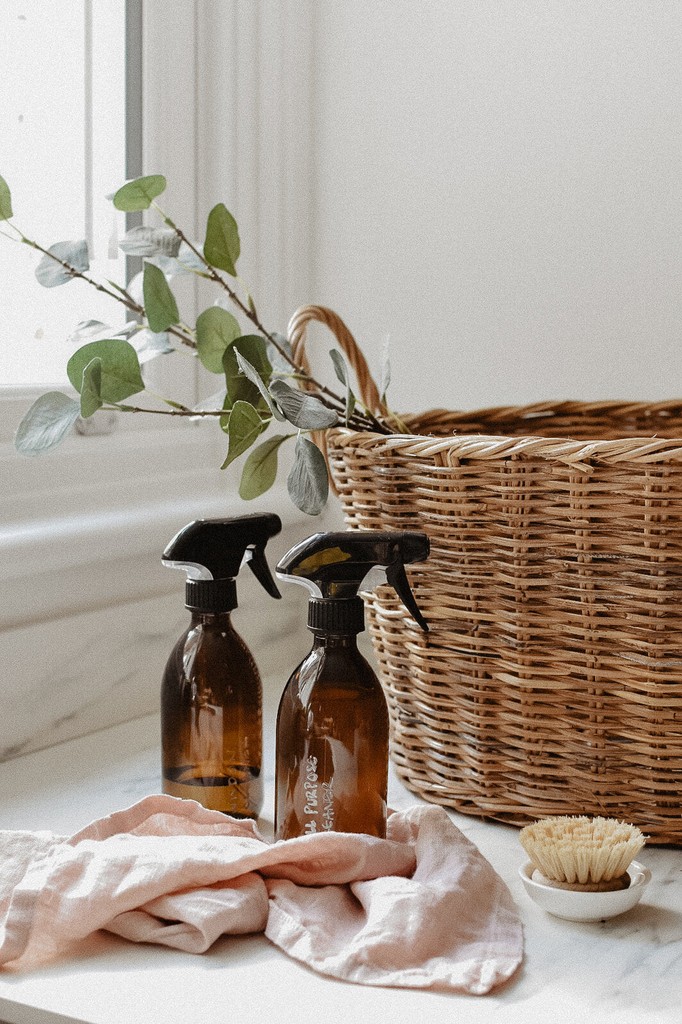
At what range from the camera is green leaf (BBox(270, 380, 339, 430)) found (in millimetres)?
702

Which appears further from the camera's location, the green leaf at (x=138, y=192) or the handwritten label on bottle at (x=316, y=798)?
the green leaf at (x=138, y=192)

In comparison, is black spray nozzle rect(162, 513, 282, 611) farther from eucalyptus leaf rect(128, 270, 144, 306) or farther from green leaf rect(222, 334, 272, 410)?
eucalyptus leaf rect(128, 270, 144, 306)

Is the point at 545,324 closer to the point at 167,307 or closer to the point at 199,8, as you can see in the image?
the point at 199,8

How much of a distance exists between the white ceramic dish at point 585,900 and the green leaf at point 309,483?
Answer: 246mm

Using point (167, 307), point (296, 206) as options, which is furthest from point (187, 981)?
point (296, 206)

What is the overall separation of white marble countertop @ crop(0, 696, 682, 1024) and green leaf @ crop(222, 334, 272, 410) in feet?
1.08

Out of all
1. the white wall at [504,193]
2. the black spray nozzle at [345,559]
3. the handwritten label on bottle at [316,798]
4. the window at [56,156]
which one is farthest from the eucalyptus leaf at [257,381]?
the white wall at [504,193]

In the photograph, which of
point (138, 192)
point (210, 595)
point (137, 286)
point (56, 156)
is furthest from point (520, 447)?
point (56, 156)

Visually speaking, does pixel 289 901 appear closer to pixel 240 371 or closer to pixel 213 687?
pixel 213 687

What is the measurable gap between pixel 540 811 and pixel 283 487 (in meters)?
0.68

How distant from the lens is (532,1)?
1.24 meters

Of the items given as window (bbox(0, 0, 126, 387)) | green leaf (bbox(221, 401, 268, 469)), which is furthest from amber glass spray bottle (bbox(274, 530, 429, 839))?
window (bbox(0, 0, 126, 387))

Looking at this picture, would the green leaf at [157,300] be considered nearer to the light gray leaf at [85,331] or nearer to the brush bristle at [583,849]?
the light gray leaf at [85,331]

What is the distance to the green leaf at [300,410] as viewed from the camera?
70 centimetres
